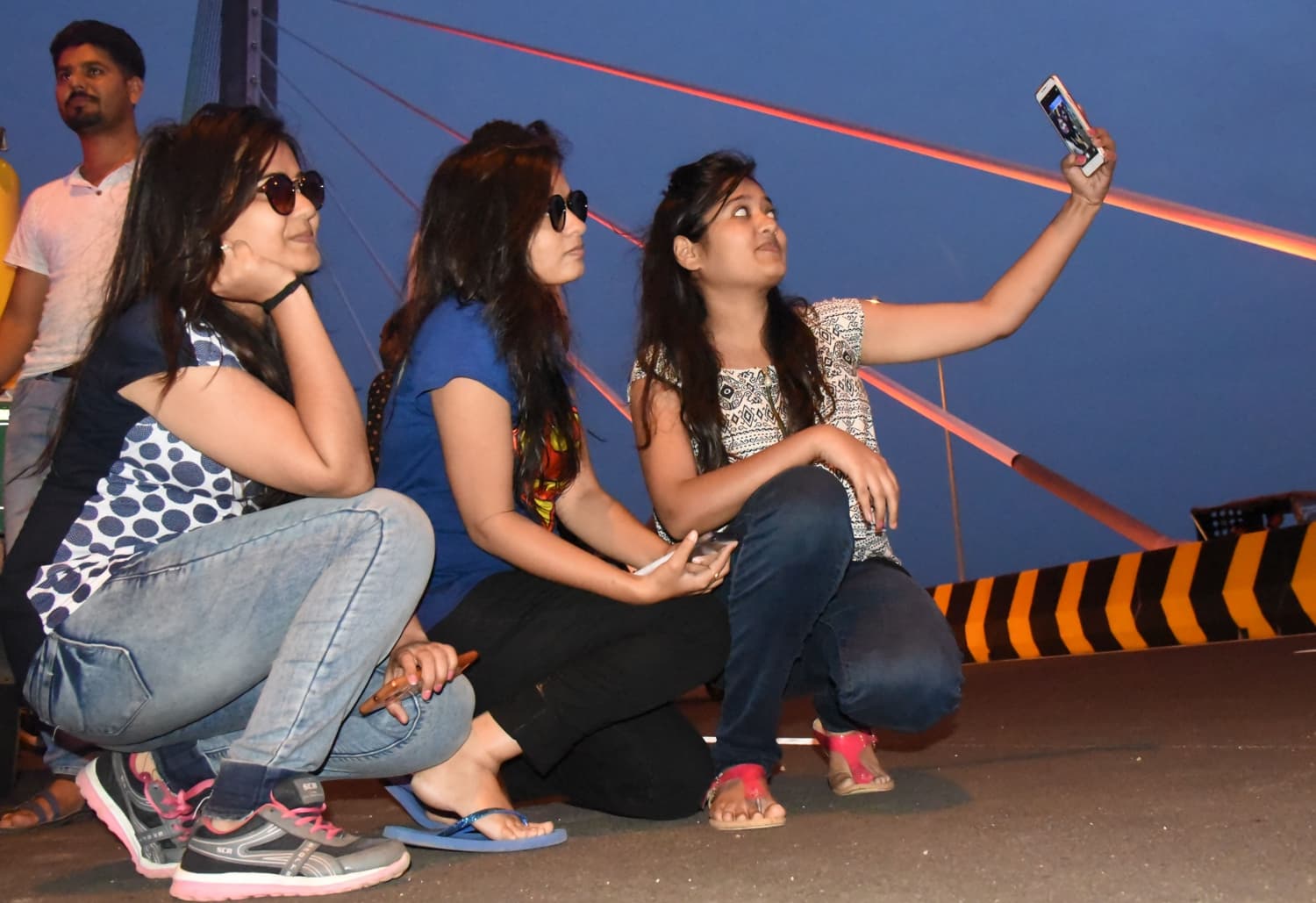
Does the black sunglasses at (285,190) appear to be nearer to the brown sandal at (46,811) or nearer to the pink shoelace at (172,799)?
the pink shoelace at (172,799)

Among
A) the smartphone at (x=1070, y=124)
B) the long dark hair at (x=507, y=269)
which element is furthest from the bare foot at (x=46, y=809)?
the smartphone at (x=1070, y=124)

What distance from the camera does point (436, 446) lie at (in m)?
2.30

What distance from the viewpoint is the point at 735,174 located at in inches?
113

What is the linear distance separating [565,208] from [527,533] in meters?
0.62

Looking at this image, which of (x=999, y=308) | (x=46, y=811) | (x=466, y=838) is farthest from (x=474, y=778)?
(x=999, y=308)

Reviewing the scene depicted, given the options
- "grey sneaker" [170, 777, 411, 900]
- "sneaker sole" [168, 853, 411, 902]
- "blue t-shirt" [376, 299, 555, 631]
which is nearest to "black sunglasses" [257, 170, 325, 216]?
"blue t-shirt" [376, 299, 555, 631]

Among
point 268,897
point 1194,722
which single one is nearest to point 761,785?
point 268,897

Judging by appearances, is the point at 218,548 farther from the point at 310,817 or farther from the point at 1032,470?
the point at 1032,470

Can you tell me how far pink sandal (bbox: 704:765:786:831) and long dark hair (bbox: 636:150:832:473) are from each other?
0.62 meters

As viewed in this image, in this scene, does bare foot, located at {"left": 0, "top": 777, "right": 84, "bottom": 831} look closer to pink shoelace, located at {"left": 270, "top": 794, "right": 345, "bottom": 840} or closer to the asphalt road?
the asphalt road

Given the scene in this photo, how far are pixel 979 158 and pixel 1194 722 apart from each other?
2.67 meters

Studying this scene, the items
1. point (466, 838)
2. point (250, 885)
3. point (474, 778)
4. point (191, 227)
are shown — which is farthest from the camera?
point (474, 778)

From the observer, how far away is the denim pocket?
1.78 m

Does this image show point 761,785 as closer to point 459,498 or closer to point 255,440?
point 459,498
